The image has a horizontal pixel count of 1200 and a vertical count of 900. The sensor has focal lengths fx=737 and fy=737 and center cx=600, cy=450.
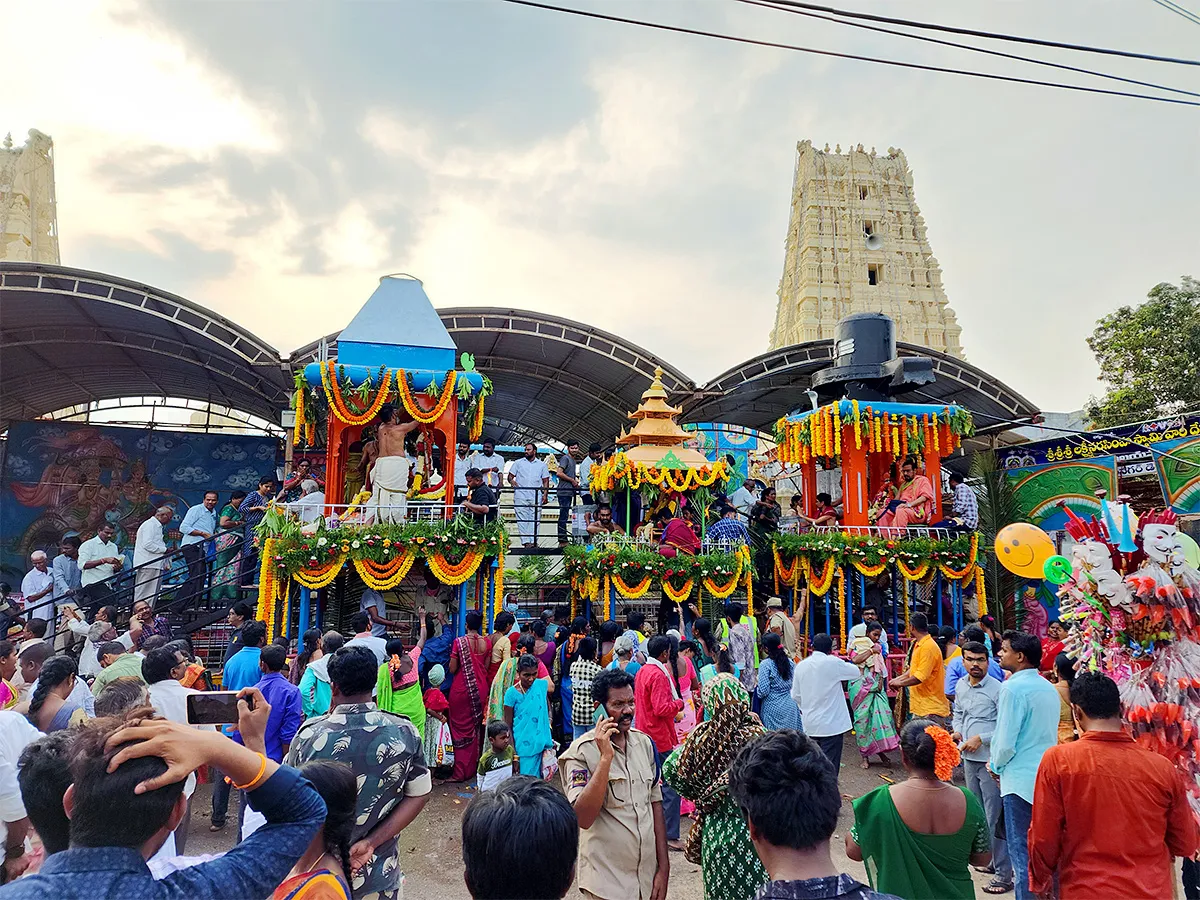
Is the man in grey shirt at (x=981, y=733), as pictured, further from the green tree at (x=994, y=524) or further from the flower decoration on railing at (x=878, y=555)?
the green tree at (x=994, y=524)

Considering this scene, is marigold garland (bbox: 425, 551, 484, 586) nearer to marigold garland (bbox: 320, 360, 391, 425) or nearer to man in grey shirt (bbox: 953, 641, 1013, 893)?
marigold garland (bbox: 320, 360, 391, 425)

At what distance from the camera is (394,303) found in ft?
39.1

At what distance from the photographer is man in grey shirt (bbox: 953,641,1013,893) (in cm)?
476

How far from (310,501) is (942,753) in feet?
33.4

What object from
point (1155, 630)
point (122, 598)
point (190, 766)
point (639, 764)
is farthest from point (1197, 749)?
point (122, 598)

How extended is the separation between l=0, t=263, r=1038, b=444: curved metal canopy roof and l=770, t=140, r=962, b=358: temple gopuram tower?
15.1m

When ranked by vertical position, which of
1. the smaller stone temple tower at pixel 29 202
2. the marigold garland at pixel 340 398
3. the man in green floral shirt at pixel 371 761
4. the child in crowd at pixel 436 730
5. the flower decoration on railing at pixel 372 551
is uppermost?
the smaller stone temple tower at pixel 29 202

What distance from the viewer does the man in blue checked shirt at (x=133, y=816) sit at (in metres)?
1.42

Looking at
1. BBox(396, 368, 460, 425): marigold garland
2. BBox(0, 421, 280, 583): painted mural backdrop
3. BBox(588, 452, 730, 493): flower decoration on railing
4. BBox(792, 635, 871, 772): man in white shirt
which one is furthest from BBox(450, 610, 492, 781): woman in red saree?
BBox(0, 421, 280, 583): painted mural backdrop

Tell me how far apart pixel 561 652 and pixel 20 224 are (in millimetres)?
30860

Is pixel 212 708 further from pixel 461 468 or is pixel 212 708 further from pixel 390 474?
pixel 461 468

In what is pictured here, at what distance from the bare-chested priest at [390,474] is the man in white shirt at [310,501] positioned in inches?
35.5

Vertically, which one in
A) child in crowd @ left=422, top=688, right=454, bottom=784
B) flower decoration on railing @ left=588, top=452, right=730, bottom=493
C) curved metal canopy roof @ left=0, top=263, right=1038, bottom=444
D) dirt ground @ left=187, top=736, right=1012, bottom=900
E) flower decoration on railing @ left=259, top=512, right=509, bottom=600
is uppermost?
curved metal canopy roof @ left=0, top=263, right=1038, bottom=444

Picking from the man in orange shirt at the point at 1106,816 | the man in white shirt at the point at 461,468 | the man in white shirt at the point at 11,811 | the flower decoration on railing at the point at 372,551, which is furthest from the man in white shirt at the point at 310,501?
the man in orange shirt at the point at 1106,816
